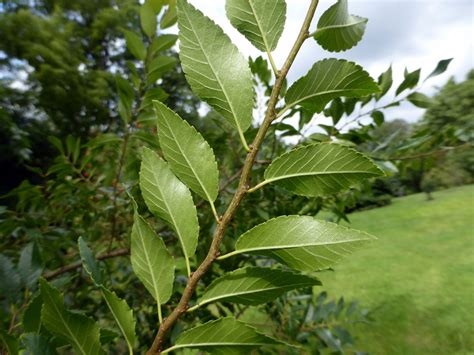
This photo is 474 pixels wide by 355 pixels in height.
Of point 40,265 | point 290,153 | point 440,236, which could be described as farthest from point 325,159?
point 440,236

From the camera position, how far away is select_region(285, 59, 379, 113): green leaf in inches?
14.2

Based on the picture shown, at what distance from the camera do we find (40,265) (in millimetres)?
783

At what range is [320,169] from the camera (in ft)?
1.20

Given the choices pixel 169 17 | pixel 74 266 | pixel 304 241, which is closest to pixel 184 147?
pixel 304 241

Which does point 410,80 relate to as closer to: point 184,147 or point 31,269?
point 184,147

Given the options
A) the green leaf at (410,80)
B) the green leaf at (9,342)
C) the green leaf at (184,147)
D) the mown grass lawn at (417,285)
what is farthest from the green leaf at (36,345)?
the mown grass lawn at (417,285)

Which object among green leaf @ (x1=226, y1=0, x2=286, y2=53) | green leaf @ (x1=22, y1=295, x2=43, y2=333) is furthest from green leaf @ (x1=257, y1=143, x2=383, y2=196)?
green leaf @ (x1=22, y1=295, x2=43, y2=333)

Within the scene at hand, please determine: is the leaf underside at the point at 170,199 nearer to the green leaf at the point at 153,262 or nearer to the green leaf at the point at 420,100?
the green leaf at the point at 153,262

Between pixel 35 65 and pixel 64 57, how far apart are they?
1.11 metres

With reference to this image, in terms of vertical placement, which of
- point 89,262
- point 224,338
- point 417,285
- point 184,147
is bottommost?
point 417,285

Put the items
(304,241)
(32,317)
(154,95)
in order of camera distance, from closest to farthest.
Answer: (304,241), (32,317), (154,95)

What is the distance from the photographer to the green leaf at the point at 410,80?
3.64 ft

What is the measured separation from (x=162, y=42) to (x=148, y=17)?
78 millimetres

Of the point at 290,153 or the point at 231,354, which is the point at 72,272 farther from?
the point at 290,153
